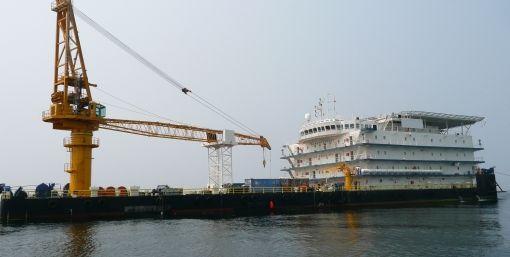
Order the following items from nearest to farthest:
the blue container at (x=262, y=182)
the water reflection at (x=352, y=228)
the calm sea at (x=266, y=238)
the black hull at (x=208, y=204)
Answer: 1. the calm sea at (x=266, y=238)
2. the water reflection at (x=352, y=228)
3. the black hull at (x=208, y=204)
4. the blue container at (x=262, y=182)

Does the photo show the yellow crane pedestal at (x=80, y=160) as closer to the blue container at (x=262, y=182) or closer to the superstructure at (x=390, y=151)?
the blue container at (x=262, y=182)

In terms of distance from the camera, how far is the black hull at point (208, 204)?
43344 mm

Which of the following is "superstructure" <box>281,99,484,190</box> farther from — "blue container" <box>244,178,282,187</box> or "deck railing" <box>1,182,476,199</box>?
"blue container" <box>244,178,282,187</box>

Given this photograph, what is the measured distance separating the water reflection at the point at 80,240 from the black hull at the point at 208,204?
4898 mm

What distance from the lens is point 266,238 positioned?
1251 inches

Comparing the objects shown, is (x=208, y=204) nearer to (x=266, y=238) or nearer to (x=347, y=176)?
(x=347, y=176)

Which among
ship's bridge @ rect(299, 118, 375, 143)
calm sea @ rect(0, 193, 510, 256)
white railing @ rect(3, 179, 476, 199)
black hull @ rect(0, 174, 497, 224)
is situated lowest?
calm sea @ rect(0, 193, 510, 256)

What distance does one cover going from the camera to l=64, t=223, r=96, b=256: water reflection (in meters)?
27.1

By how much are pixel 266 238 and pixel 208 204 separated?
20048 mm

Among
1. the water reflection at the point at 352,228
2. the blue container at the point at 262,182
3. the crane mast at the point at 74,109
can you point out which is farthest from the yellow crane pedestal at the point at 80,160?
the water reflection at the point at 352,228

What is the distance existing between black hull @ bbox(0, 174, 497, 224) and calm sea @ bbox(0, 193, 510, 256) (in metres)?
3.76

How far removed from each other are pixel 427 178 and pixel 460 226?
32628mm

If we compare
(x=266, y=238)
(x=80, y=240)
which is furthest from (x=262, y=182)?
(x=80, y=240)

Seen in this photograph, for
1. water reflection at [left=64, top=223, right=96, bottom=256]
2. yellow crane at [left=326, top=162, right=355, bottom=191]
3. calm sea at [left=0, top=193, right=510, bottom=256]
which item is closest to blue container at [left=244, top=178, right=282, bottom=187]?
yellow crane at [left=326, top=162, right=355, bottom=191]
